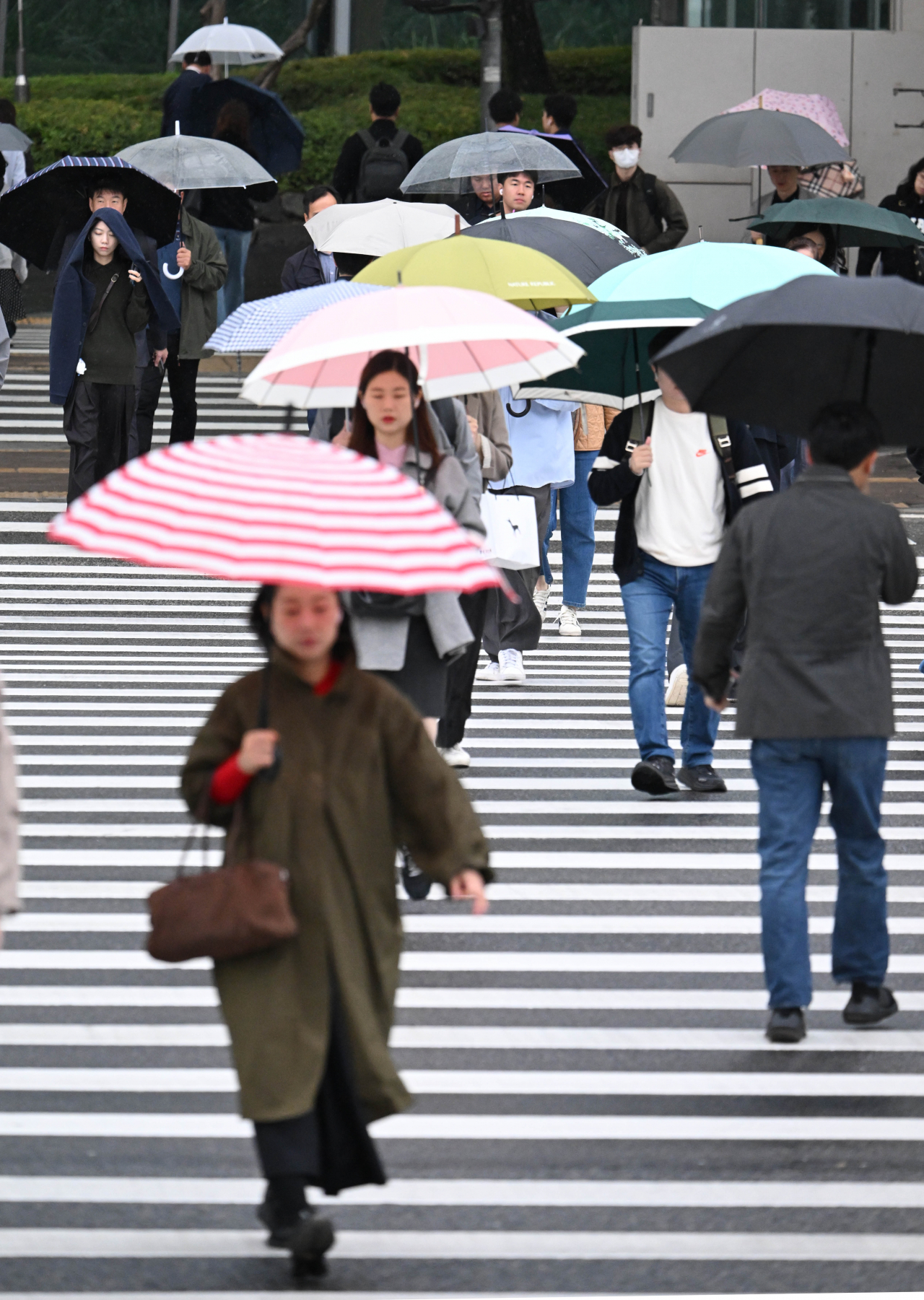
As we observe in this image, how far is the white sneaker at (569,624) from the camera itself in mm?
13258

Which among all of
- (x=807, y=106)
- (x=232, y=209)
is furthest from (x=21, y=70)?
(x=807, y=106)

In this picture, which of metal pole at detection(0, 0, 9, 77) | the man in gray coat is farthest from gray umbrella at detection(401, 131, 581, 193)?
metal pole at detection(0, 0, 9, 77)

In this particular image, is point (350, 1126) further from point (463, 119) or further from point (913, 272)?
point (463, 119)

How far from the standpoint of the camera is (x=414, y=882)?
7.70 meters

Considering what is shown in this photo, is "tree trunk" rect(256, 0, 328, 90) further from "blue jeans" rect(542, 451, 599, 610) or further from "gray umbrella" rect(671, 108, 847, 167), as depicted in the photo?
"blue jeans" rect(542, 451, 599, 610)

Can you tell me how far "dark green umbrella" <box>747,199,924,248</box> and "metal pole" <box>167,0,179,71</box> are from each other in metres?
18.6

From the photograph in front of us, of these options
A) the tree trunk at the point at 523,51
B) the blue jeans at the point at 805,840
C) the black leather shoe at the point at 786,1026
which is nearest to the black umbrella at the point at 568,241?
the blue jeans at the point at 805,840

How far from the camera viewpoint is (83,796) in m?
9.07

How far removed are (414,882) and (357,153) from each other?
38.2ft

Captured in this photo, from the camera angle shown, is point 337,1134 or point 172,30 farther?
point 172,30

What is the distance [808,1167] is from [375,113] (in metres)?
14.1

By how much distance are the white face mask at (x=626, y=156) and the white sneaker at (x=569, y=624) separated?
15.5 ft

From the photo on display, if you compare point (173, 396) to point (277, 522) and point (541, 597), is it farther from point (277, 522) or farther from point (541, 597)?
point (277, 522)

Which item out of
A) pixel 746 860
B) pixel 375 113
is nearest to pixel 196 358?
pixel 375 113
